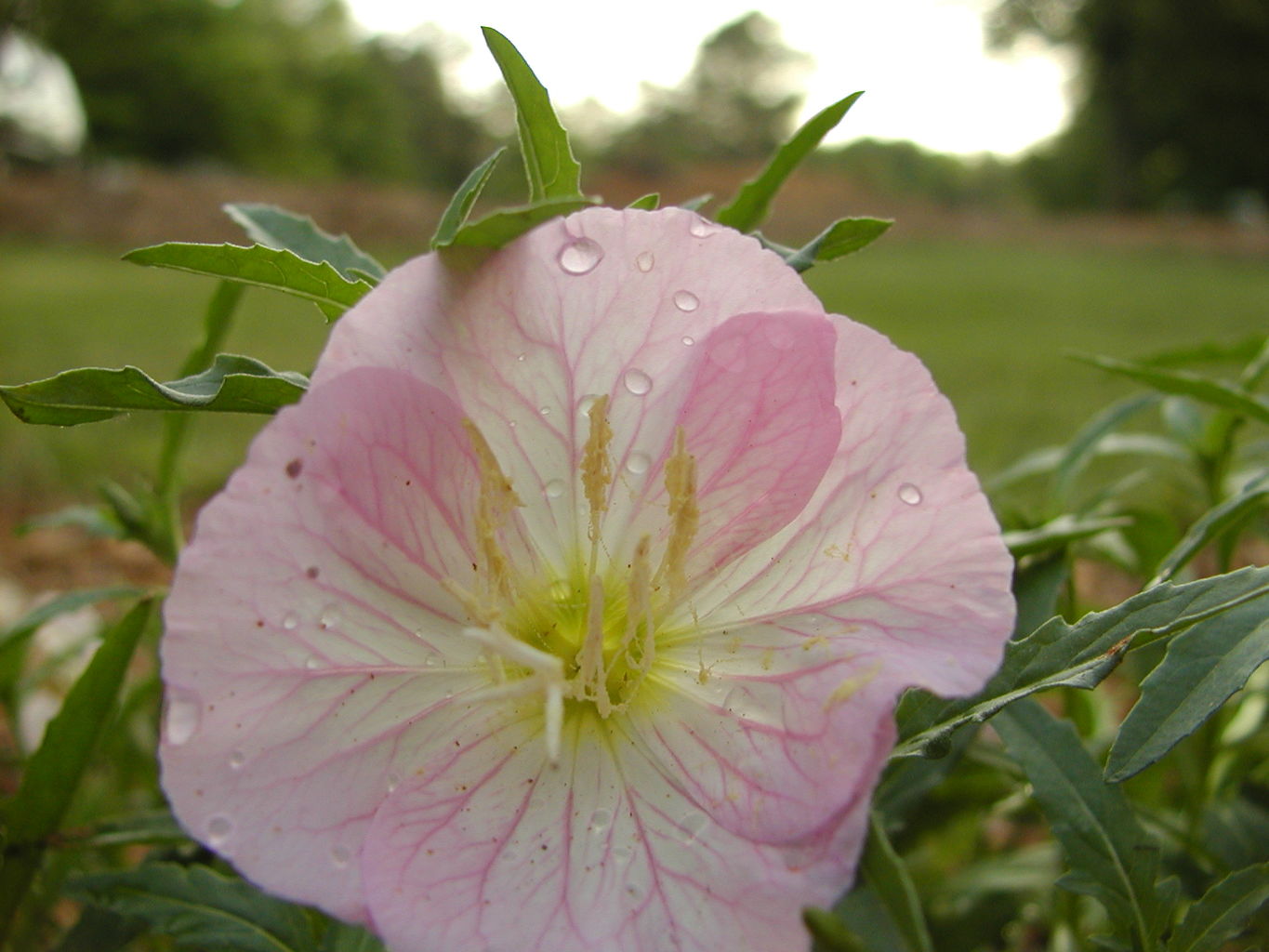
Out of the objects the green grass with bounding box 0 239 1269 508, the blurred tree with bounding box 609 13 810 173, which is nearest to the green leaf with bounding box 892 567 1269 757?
the green grass with bounding box 0 239 1269 508

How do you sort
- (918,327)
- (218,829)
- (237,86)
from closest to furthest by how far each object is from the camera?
(218,829)
(918,327)
(237,86)

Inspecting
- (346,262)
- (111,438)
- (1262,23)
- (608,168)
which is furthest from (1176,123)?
(346,262)

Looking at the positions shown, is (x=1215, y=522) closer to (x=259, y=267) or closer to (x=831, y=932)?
(x=831, y=932)

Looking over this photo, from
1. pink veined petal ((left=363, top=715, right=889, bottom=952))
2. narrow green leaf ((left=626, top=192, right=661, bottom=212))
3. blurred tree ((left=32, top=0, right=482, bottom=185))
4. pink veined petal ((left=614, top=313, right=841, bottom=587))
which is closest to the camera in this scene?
pink veined petal ((left=363, top=715, right=889, bottom=952))

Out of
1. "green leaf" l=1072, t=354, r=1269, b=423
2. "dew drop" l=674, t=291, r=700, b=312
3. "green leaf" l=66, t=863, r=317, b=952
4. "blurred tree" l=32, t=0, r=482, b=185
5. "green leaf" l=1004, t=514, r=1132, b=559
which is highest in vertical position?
"dew drop" l=674, t=291, r=700, b=312

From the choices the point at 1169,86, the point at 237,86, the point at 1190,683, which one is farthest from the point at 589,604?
the point at 237,86

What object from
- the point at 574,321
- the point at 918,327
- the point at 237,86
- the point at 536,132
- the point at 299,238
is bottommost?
the point at 237,86

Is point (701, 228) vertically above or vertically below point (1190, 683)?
above

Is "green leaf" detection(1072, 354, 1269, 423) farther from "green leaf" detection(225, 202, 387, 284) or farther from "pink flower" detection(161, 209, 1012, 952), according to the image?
"green leaf" detection(225, 202, 387, 284)
